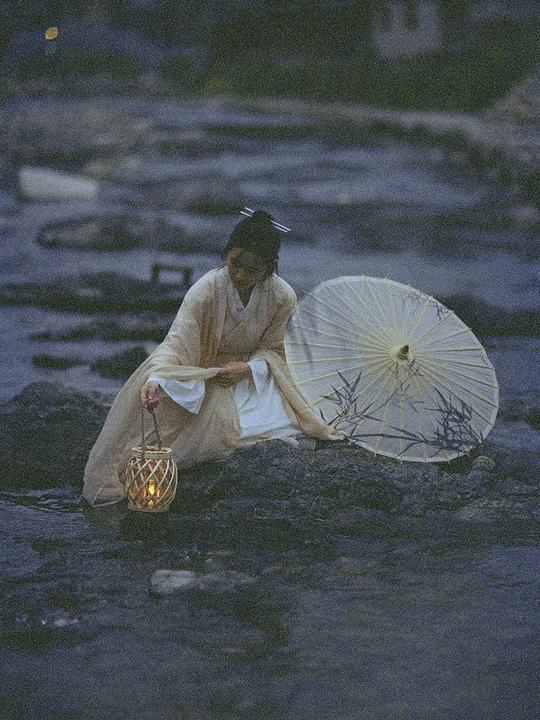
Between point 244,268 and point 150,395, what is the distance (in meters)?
0.80

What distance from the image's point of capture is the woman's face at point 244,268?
4.68 metres

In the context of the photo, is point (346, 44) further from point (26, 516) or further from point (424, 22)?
point (26, 516)

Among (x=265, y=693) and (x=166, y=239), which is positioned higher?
(x=166, y=239)

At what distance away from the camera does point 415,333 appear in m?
4.85

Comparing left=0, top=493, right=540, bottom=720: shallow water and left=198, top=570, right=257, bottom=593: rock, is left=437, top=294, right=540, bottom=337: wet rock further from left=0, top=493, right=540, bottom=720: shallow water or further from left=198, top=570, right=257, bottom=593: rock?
left=198, top=570, right=257, bottom=593: rock

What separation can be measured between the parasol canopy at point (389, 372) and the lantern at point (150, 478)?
82 cm

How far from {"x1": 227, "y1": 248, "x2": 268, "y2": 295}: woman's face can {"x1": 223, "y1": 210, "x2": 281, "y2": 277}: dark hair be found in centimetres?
3

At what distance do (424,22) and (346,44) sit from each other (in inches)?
146

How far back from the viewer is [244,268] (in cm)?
473

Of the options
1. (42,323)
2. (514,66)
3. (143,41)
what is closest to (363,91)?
(514,66)

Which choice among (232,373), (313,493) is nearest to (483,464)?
(313,493)

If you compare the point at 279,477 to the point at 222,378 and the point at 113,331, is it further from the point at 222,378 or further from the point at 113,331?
the point at 113,331

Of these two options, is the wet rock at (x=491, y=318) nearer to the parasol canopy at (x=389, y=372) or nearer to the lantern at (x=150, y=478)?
the parasol canopy at (x=389, y=372)

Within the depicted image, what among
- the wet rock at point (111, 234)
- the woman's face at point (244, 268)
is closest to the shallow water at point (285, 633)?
the woman's face at point (244, 268)
